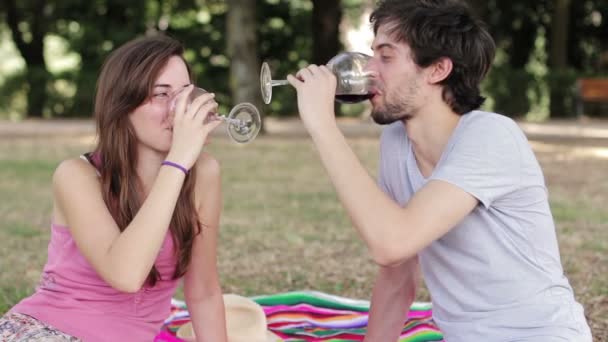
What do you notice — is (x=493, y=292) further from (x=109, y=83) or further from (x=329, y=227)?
(x=329, y=227)

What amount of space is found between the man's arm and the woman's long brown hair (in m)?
0.83

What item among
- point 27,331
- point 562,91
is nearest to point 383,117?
point 27,331

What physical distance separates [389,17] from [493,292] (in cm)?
100

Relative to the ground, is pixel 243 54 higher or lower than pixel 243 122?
lower

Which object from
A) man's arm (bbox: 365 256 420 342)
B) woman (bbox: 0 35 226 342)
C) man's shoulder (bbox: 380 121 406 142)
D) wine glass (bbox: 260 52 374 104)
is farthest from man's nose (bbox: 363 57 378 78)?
man's arm (bbox: 365 256 420 342)

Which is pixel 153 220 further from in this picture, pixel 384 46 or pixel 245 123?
pixel 384 46

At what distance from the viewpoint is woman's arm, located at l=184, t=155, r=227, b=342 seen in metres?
3.28

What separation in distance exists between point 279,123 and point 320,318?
1696cm

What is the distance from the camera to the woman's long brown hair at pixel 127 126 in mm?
2969

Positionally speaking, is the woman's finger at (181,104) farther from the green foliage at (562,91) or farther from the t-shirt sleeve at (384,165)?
the green foliage at (562,91)

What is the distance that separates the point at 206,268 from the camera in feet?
10.9

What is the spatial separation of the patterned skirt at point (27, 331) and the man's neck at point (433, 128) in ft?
4.50

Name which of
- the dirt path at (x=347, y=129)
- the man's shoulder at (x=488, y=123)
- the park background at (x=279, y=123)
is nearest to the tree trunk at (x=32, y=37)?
the park background at (x=279, y=123)

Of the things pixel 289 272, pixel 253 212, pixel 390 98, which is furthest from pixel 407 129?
pixel 253 212
